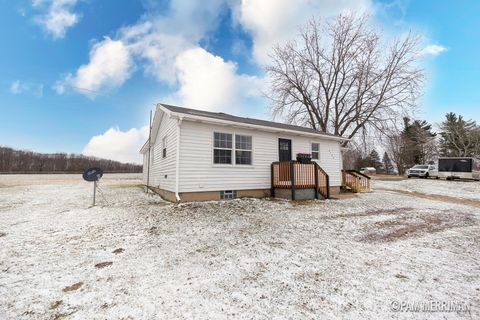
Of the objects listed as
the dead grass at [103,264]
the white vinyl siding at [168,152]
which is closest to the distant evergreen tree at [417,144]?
the white vinyl siding at [168,152]

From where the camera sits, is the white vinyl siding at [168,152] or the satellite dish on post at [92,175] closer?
the satellite dish on post at [92,175]

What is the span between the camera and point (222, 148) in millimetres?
8703

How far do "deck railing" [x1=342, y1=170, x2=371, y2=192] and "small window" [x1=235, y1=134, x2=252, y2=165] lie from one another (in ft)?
23.8

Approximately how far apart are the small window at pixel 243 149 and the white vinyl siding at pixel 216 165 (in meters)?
0.14

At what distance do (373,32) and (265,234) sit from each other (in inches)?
911

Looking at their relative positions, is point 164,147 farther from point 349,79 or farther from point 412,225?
point 349,79

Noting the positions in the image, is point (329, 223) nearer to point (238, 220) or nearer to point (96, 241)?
point (238, 220)

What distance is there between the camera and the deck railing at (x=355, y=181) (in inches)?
520

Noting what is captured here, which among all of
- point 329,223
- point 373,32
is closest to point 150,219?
point 329,223

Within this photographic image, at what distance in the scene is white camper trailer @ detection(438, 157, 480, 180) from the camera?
20734 mm

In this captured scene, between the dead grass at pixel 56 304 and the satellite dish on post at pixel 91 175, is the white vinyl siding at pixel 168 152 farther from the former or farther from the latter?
the dead grass at pixel 56 304

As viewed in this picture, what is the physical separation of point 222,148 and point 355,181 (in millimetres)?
9207

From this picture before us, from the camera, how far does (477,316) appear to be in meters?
2.23

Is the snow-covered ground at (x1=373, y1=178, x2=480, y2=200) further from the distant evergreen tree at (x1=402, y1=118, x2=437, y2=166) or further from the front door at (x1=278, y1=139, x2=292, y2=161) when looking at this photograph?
the distant evergreen tree at (x1=402, y1=118, x2=437, y2=166)
